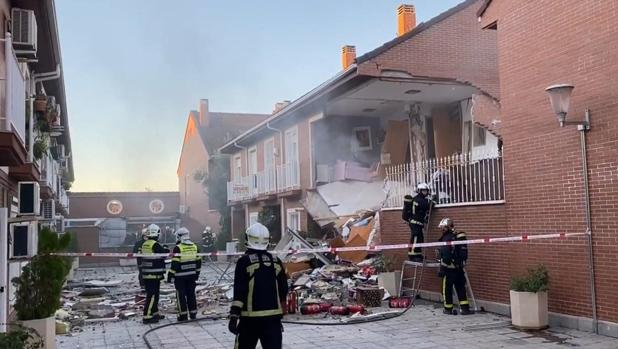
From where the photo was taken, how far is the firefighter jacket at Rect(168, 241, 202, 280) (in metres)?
10.3

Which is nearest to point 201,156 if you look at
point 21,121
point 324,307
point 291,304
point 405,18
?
point 405,18

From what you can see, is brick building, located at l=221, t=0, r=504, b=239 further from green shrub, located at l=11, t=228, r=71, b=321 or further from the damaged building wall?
green shrub, located at l=11, t=228, r=71, b=321

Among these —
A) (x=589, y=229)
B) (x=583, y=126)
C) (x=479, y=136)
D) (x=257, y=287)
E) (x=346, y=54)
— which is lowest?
(x=257, y=287)

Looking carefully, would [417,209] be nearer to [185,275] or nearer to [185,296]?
[185,275]

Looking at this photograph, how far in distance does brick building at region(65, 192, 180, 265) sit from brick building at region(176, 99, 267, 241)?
1.14 meters

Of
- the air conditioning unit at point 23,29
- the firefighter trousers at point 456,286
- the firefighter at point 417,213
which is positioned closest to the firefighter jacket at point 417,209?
the firefighter at point 417,213

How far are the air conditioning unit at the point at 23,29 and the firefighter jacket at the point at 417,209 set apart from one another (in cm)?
713

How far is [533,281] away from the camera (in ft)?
27.8

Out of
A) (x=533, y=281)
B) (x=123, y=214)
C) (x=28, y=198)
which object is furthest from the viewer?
(x=123, y=214)

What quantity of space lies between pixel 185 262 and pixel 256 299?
16.2 ft

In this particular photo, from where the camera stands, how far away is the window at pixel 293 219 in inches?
827

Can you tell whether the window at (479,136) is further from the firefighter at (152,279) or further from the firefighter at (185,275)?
the firefighter at (152,279)

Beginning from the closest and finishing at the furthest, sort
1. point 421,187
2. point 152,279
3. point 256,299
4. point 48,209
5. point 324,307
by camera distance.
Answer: point 256,299, point 152,279, point 324,307, point 421,187, point 48,209

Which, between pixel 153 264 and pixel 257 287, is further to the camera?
pixel 153 264
